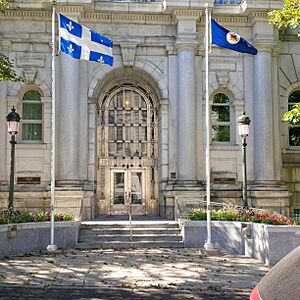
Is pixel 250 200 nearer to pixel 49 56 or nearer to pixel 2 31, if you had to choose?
pixel 49 56

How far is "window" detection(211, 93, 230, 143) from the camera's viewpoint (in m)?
21.7

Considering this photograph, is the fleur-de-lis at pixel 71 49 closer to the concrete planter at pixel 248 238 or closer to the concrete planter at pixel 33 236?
the concrete planter at pixel 33 236

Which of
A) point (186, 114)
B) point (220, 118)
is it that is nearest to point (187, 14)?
point (186, 114)

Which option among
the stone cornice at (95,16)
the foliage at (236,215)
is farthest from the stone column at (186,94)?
the foliage at (236,215)

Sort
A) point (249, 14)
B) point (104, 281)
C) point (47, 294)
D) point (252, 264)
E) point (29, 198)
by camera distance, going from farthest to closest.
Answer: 1. point (249, 14)
2. point (29, 198)
3. point (252, 264)
4. point (104, 281)
5. point (47, 294)

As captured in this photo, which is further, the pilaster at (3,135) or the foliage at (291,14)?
the pilaster at (3,135)

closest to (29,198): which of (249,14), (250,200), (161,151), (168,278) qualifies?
(161,151)

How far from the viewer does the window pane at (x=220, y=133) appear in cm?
2166

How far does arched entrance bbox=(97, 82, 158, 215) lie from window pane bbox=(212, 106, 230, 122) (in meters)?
2.73

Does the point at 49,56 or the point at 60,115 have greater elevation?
the point at 49,56

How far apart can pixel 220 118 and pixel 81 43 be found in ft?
27.9

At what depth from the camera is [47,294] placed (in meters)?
9.06

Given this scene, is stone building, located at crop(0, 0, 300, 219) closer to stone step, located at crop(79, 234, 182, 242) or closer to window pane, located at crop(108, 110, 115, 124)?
window pane, located at crop(108, 110, 115, 124)

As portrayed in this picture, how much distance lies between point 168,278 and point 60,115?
1111 centimetres
